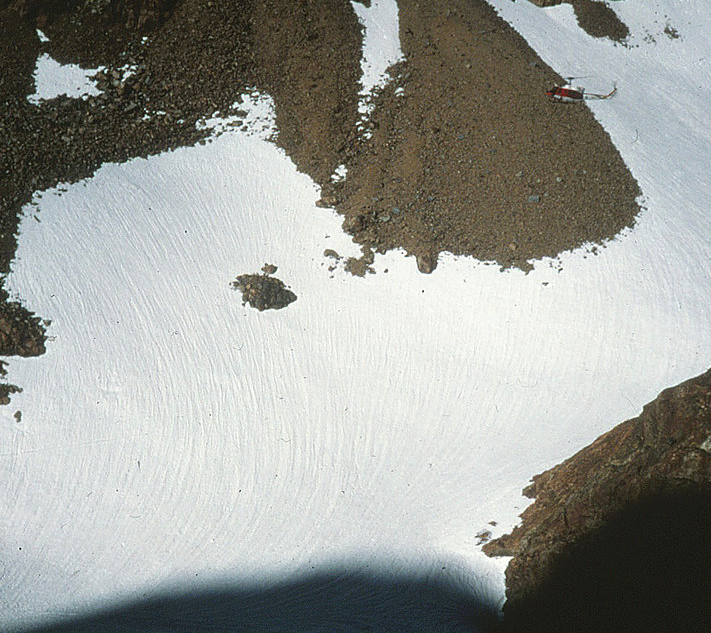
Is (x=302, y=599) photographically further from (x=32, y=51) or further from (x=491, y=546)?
(x=32, y=51)

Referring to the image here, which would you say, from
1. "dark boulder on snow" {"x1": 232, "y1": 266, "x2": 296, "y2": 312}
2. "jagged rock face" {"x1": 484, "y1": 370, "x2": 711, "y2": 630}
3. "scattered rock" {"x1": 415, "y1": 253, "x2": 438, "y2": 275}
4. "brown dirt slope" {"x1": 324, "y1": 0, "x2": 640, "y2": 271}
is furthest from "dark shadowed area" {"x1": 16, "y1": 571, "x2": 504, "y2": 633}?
"brown dirt slope" {"x1": 324, "y1": 0, "x2": 640, "y2": 271}

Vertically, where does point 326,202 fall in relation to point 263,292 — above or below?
above

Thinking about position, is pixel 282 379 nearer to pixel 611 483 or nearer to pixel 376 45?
pixel 611 483

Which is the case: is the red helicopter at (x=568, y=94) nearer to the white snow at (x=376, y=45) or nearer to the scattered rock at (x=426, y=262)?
the white snow at (x=376, y=45)

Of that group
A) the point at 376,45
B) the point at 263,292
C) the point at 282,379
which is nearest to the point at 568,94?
the point at 376,45

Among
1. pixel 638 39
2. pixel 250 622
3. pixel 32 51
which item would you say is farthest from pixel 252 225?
pixel 638 39

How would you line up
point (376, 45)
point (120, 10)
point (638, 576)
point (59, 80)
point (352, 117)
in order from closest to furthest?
point (638, 576), point (59, 80), point (352, 117), point (120, 10), point (376, 45)

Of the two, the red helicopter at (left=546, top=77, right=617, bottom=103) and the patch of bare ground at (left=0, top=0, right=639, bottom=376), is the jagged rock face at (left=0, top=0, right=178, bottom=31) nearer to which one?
the patch of bare ground at (left=0, top=0, right=639, bottom=376)
